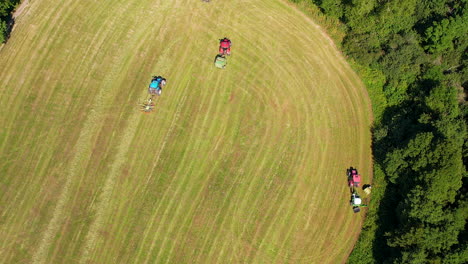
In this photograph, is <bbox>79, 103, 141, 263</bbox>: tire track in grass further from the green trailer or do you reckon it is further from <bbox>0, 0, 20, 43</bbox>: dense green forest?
<bbox>0, 0, 20, 43</bbox>: dense green forest

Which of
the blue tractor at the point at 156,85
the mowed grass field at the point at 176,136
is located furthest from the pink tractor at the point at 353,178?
the blue tractor at the point at 156,85

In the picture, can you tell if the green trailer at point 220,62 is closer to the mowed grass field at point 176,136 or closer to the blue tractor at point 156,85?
the mowed grass field at point 176,136

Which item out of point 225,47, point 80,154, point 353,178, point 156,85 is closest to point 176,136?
point 156,85

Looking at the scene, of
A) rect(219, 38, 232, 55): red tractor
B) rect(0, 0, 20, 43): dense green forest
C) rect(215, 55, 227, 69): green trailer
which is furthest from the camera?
rect(219, 38, 232, 55): red tractor

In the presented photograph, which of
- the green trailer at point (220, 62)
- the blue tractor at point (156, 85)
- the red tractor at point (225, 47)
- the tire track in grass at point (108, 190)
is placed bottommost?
the tire track in grass at point (108, 190)

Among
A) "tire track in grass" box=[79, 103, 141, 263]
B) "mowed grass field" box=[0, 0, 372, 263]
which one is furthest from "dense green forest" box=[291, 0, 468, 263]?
"tire track in grass" box=[79, 103, 141, 263]

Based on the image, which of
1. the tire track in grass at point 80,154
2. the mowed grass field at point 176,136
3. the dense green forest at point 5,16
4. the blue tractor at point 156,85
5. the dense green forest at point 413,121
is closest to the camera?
the dense green forest at point 413,121
